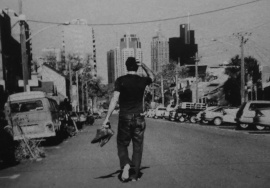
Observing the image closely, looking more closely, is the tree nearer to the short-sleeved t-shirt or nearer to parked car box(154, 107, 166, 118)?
parked car box(154, 107, 166, 118)

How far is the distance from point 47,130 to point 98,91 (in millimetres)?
114337

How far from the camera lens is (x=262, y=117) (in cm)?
2331

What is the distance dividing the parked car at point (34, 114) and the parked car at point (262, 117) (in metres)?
11.7

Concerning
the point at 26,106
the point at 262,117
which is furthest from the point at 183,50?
the point at 26,106

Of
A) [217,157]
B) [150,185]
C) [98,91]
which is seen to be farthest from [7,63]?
[98,91]

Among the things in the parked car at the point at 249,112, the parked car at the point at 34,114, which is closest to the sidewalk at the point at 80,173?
the parked car at the point at 34,114

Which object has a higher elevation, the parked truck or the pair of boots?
the pair of boots

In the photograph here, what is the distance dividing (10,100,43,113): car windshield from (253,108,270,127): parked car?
1254 centimetres

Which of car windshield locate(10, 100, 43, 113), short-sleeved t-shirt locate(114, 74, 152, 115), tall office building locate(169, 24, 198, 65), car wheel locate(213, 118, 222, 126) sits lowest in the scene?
car wheel locate(213, 118, 222, 126)

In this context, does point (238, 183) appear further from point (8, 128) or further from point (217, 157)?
point (8, 128)

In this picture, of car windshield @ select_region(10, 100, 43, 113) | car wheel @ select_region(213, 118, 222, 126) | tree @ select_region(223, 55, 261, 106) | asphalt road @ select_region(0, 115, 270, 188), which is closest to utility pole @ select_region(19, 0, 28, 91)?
car windshield @ select_region(10, 100, 43, 113)

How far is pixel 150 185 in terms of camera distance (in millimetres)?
6773

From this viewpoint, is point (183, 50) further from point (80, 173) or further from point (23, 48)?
point (80, 173)

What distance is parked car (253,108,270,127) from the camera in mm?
23091
